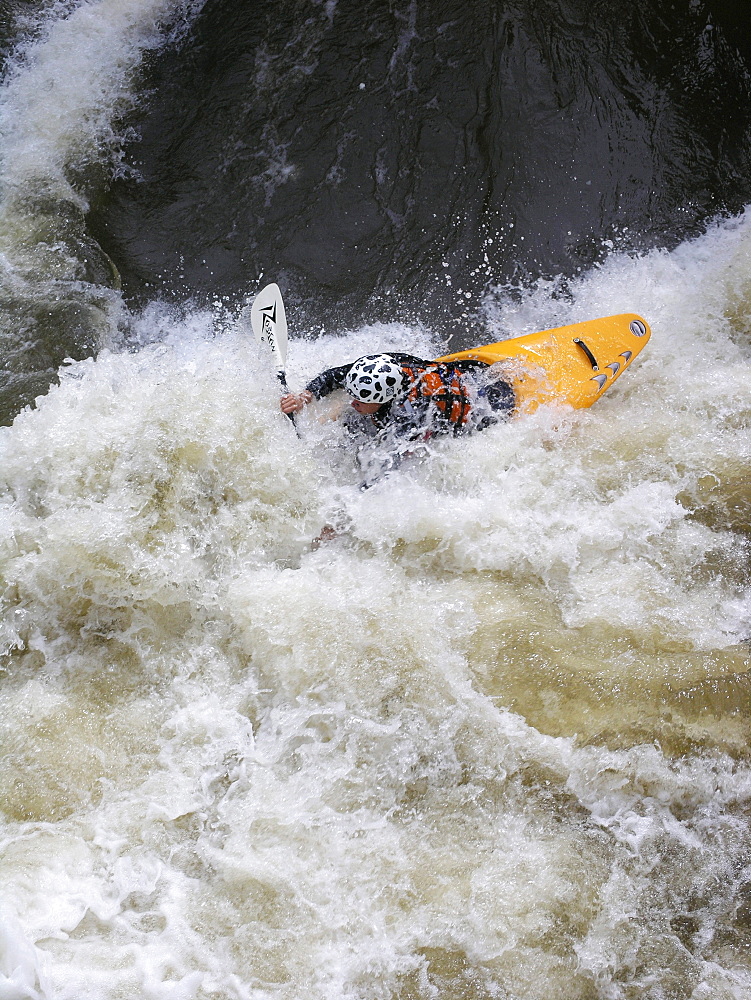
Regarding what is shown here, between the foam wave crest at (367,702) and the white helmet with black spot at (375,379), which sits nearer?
the foam wave crest at (367,702)

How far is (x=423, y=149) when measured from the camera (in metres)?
5.22

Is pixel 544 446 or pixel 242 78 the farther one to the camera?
pixel 242 78

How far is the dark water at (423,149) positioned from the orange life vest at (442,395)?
975mm

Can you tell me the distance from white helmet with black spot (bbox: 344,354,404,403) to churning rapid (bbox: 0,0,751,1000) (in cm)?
34

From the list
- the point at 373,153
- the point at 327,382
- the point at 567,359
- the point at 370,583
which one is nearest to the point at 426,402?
the point at 327,382

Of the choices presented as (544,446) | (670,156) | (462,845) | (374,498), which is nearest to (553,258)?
(670,156)

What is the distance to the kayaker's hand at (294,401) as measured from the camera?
3963mm

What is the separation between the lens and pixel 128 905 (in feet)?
8.34

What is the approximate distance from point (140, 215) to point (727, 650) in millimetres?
4151

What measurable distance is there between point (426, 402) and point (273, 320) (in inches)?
36.4

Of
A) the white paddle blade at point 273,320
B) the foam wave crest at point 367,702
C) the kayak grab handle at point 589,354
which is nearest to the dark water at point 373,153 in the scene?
the white paddle blade at point 273,320

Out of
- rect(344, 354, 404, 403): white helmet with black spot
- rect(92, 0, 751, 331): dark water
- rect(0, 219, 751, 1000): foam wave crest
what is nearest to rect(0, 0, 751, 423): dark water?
rect(92, 0, 751, 331): dark water

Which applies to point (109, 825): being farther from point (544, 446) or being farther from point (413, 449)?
point (544, 446)

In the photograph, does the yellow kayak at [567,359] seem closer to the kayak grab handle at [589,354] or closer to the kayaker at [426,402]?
the kayak grab handle at [589,354]
